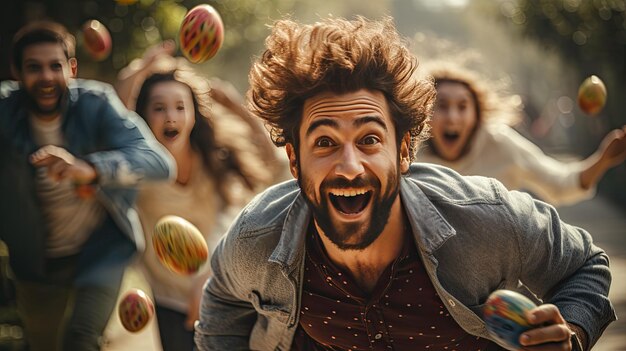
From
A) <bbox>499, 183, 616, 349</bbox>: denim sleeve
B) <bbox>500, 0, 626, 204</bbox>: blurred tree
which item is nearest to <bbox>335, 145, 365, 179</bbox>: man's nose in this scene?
<bbox>499, 183, 616, 349</bbox>: denim sleeve

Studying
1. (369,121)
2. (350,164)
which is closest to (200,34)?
(369,121)

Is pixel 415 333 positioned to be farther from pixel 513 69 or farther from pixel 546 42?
pixel 513 69

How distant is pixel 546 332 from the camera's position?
9.96 ft

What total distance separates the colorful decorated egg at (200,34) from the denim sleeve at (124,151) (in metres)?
0.46

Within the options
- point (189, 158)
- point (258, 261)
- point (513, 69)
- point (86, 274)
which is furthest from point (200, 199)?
point (513, 69)

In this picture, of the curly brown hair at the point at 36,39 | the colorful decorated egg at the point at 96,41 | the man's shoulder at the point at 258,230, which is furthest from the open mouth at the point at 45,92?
the man's shoulder at the point at 258,230

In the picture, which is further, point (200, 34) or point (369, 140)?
point (200, 34)

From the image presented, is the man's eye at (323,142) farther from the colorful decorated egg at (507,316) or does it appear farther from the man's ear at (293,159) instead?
the colorful decorated egg at (507,316)

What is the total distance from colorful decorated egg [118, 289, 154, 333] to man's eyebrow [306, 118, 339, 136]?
177cm

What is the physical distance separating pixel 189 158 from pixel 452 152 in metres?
1.45

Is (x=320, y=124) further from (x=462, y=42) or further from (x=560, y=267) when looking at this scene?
(x=462, y=42)

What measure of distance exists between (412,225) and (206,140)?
2.59 metres

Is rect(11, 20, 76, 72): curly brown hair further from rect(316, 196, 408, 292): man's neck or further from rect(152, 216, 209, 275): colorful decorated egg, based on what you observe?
rect(316, 196, 408, 292): man's neck

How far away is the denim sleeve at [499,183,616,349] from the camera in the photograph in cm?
336
